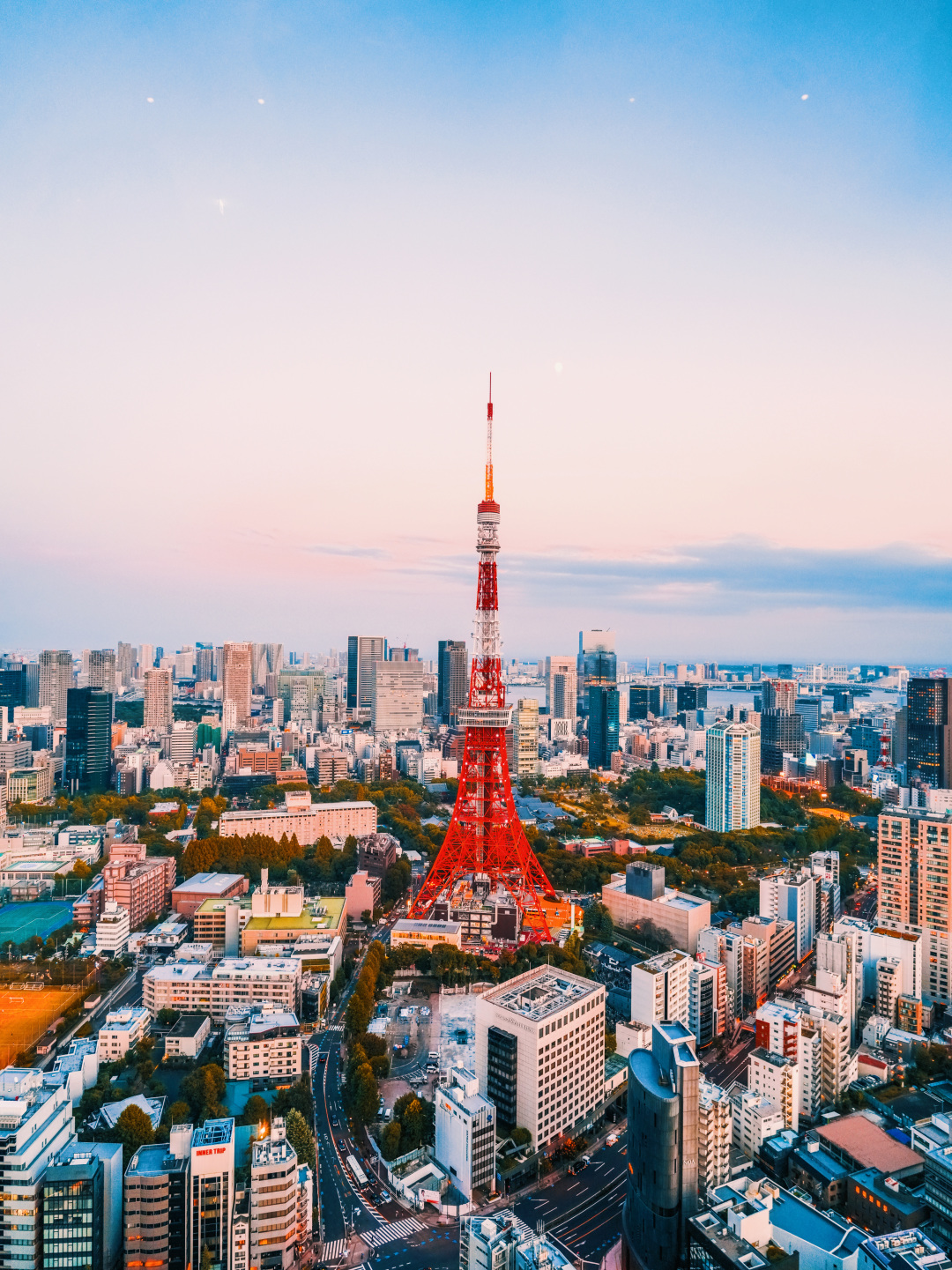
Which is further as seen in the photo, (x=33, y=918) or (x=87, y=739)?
(x=87, y=739)

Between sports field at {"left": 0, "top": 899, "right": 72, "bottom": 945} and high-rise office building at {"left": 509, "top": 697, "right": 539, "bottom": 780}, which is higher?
high-rise office building at {"left": 509, "top": 697, "right": 539, "bottom": 780}

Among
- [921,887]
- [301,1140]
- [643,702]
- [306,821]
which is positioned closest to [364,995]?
[301,1140]

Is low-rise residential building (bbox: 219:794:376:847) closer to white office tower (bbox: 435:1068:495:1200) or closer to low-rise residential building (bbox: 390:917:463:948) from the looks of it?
low-rise residential building (bbox: 390:917:463:948)

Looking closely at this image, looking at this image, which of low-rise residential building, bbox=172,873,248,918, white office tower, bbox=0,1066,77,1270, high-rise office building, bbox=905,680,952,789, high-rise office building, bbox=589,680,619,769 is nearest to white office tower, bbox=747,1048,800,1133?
white office tower, bbox=0,1066,77,1270

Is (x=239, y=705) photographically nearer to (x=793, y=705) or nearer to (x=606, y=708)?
(x=606, y=708)

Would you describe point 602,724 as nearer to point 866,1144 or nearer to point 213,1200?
point 866,1144

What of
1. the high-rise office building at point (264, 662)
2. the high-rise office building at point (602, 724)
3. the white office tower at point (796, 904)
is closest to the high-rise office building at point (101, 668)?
the high-rise office building at point (264, 662)

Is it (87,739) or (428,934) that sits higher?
(87,739)
